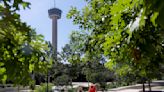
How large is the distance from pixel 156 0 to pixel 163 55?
303 centimetres

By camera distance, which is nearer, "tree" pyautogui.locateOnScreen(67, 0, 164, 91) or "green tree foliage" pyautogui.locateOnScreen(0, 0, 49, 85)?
"tree" pyautogui.locateOnScreen(67, 0, 164, 91)

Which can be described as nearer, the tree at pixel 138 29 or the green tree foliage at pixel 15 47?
the tree at pixel 138 29

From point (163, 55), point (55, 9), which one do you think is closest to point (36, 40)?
point (163, 55)

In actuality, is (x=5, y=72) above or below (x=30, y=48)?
below

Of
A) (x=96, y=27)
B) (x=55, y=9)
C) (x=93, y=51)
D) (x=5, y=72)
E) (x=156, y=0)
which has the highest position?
(x=55, y=9)

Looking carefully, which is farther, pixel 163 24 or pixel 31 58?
pixel 31 58

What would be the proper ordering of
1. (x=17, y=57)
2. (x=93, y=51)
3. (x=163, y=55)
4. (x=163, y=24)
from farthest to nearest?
(x=93, y=51)
(x=163, y=55)
(x=17, y=57)
(x=163, y=24)

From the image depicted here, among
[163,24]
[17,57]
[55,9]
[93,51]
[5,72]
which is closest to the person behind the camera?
[163,24]

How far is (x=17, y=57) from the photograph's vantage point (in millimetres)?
3727

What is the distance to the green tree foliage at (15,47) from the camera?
3549 mm

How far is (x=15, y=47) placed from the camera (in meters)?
3.76

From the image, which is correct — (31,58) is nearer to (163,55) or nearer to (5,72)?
(5,72)

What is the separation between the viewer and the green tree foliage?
3.55m

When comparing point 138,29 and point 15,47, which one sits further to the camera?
point 15,47
